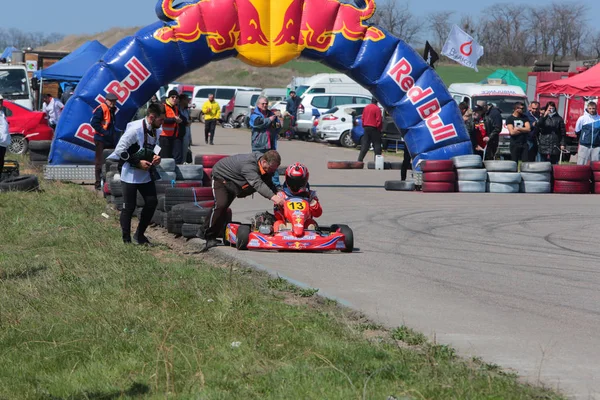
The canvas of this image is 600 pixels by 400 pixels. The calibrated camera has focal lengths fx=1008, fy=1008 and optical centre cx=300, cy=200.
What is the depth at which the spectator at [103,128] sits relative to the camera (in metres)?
17.2

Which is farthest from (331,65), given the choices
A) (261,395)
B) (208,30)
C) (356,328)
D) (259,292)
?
(261,395)

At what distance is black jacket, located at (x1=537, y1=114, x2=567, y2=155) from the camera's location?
2177 cm

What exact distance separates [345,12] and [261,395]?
13943 millimetres

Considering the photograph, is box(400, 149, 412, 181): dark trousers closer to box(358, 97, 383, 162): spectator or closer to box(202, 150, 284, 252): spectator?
box(358, 97, 383, 162): spectator

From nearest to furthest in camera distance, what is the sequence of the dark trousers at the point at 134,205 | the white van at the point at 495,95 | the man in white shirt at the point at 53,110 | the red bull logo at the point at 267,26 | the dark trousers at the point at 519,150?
the dark trousers at the point at 134,205 → the red bull logo at the point at 267,26 → the dark trousers at the point at 519,150 → the man in white shirt at the point at 53,110 → the white van at the point at 495,95

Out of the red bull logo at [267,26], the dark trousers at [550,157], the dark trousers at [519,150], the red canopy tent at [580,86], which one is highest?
the red bull logo at [267,26]

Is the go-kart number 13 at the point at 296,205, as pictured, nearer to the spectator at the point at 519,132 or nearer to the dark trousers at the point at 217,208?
the dark trousers at the point at 217,208

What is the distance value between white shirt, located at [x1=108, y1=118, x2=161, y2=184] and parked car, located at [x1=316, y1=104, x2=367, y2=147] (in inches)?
834

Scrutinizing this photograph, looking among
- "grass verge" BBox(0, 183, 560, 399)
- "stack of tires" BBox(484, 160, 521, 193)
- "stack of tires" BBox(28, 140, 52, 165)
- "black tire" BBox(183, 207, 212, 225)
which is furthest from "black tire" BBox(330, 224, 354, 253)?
"stack of tires" BBox(28, 140, 52, 165)

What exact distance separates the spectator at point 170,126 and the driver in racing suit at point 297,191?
6.39 metres

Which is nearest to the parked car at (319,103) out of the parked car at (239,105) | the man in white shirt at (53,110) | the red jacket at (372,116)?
the parked car at (239,105)

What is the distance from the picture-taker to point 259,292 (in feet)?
27.3

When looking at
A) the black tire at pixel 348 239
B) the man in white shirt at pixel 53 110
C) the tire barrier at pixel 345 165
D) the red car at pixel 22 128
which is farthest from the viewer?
the man in white shirt at pixel 53 110

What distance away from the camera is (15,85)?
97.9 ft
